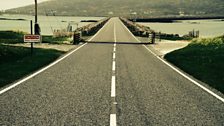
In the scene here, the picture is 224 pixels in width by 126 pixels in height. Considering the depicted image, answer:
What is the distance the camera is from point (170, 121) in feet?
28.1

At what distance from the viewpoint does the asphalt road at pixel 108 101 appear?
341 inches

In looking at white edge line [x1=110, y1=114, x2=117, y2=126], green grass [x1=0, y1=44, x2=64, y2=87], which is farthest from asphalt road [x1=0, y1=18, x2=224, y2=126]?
green grass [x1=0, y1=44, x2=64, y2=87]

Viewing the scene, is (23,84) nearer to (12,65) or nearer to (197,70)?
(12,65)

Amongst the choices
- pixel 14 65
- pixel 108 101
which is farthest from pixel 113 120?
pixel 14 65

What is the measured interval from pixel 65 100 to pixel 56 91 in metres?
1.48

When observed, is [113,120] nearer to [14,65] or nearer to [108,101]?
[108,101]

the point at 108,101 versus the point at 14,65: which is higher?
the point at 14,65

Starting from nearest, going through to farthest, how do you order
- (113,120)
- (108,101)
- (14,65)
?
(113,120) < (108,101) < (14,65)

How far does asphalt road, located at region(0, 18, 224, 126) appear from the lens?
28.4 feet

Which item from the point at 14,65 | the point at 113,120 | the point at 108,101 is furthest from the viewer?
the point at 14,65

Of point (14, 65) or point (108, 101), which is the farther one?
point (14, 65)

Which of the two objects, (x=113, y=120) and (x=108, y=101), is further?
(x=108, y=101)

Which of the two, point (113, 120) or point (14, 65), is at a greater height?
point (14, 65)

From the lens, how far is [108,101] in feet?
34.8
